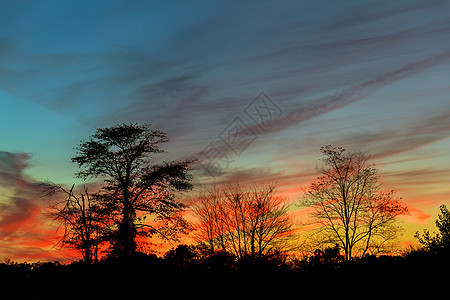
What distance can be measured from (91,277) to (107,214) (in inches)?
560

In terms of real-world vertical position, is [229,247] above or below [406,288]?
above

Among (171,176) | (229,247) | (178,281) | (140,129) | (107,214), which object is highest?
(140,129)

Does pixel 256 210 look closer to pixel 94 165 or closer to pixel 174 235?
pixel 174 235

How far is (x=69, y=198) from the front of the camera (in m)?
26.7

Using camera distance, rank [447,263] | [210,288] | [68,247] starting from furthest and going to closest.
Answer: [68,247], [447,263], [210,288]

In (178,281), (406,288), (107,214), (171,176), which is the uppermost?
(171,176)

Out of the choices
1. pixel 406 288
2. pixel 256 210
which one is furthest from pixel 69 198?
pixel 406 288

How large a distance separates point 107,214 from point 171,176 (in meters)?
5.25

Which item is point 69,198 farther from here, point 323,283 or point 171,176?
point 323,283

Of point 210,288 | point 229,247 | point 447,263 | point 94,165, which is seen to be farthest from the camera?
point 229,247

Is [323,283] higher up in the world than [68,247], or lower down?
lower down

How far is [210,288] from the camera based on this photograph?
12992mm

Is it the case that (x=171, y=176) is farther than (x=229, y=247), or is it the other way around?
(x=229, y=247)

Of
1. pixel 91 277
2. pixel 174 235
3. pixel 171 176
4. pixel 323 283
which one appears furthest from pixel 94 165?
pixel 323 283
